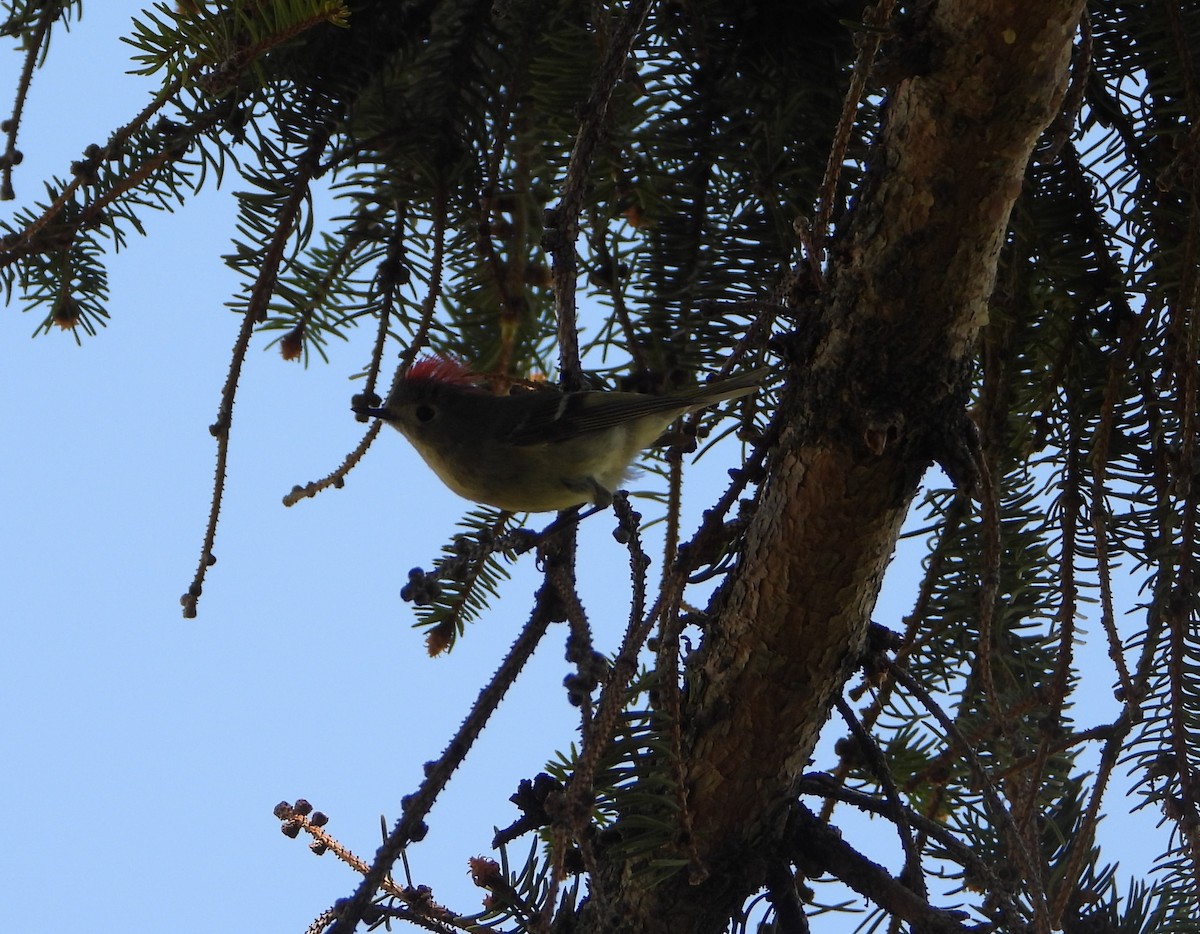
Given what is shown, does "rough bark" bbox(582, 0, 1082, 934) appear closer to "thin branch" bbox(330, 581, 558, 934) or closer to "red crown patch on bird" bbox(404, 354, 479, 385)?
"thin branch" bbox(330, 581, 558, 934)

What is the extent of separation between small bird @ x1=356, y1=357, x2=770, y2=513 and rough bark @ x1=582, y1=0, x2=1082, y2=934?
718 mm

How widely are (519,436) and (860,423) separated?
117 centimetres

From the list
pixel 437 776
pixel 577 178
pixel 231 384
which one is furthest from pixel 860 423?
pixel 231 384

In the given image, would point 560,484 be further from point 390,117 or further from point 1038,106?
point 1038,106

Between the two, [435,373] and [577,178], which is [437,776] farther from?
[435,373]

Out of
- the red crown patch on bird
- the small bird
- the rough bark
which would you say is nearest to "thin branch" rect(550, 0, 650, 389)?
the rough bark

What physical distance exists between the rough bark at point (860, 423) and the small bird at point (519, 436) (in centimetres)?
72

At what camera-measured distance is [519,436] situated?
220cm

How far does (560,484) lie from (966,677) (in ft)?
2.83

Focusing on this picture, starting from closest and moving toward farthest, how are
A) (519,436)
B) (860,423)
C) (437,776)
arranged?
(437,776)
(860,423)
(519,436)

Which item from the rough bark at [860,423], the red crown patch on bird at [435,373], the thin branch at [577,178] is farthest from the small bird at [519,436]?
the rough bark at [860,423]

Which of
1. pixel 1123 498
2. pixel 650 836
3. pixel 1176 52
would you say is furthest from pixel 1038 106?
pixel 650 836

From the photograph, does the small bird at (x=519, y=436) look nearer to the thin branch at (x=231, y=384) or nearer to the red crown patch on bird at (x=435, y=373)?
the red crown patch on bird at (x=435, y=373)

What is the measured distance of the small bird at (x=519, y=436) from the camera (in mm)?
2006
